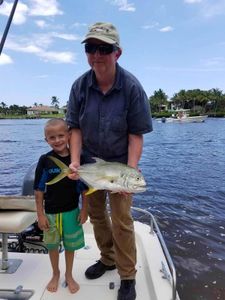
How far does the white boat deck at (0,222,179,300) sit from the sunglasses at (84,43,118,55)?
2.04m

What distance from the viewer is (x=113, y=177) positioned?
2896 millimetres

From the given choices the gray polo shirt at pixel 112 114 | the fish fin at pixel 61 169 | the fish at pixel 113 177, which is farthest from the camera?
the gray polo shirt at pixel 112 114

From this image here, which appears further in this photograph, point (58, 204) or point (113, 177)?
point (58, 204)

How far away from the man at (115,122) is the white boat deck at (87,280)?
8.1 inches

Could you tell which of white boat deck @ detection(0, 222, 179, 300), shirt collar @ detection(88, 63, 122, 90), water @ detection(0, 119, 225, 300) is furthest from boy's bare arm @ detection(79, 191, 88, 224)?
water @ detection(0, 119, 225, 300)

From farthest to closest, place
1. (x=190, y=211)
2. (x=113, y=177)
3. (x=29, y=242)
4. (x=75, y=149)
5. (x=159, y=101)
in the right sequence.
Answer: (x=159, y=101) < (x=190, y=211) < (x=29, y=242) < (x=75, y=149) < (x=113, y=177)

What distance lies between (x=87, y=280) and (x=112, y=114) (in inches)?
61.8

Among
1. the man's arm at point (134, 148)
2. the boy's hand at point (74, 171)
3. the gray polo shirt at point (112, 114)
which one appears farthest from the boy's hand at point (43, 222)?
the man's arm at point (134, 148)

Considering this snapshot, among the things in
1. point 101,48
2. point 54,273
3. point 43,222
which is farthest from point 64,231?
point 101,48

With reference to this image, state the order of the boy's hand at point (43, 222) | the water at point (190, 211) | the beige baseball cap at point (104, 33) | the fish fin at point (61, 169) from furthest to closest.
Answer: the water at point (190, 211), the boy's hand at point (43, 222), the fish fin at point (61, 169), the beige baseball cap at point (104, 33)

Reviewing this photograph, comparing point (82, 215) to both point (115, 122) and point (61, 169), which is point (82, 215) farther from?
point (115, 122)

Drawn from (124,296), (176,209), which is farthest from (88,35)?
(176,209)

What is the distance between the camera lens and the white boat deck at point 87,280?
132 inches

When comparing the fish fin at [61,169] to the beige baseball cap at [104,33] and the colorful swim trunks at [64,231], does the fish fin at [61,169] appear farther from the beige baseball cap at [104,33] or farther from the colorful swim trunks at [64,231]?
the beige baseball cap at [104,33]
